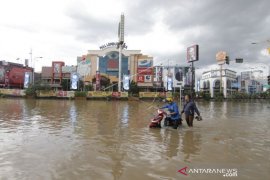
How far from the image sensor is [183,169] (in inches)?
220

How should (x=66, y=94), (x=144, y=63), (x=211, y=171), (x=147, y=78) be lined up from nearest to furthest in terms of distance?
(x=211, y=171) < (x=66, y=94) < (x=147, y=78) < (x=144, y=63)

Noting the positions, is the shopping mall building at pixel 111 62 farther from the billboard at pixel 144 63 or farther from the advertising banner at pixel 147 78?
the advertising banner at pixel 147 78

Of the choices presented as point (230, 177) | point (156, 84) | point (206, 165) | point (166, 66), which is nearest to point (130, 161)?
point (206, 165)

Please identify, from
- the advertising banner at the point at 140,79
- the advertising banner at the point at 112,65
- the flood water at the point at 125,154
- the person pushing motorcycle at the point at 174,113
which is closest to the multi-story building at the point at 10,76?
the advertising banner at the point at 112,65

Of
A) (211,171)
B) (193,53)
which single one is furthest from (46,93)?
(211,171)

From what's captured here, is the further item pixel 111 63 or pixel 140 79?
pixel 111 63

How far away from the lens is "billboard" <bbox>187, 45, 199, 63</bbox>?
4758 cm

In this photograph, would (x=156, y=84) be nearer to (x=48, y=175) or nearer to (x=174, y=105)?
(x=174, y=105)

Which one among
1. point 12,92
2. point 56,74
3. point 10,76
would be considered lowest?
point 12,92

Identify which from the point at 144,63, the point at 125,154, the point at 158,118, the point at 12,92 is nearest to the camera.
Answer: the point at 125,154

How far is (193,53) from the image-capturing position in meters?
48.6

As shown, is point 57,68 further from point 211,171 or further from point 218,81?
point 211,171

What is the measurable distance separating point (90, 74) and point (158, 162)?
92.6m

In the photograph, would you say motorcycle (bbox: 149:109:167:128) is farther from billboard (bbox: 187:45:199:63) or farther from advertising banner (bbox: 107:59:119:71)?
advertising banner (bbox: 107:59:119:71)
